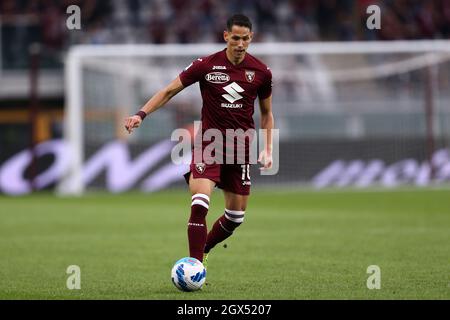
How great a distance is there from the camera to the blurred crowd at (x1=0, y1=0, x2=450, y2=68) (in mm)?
27484

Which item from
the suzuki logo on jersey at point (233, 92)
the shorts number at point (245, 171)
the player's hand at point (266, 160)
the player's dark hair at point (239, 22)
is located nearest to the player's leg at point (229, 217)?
the shorts number at point (245, 171)

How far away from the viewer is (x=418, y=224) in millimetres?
14961

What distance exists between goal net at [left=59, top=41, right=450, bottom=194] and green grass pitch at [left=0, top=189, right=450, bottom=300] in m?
2.87

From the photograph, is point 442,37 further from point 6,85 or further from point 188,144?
point 6,85

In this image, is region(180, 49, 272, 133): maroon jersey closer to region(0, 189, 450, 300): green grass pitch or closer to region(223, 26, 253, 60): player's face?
region(223, 26, 253, 60): player's face

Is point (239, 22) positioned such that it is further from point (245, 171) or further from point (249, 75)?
point (245, 171)

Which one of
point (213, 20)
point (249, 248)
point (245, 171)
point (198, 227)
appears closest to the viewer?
point (198, 227)

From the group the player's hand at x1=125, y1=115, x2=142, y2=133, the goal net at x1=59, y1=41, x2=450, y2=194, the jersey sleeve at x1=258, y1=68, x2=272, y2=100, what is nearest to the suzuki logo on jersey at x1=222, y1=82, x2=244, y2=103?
the jersey sleeve at x1=258, y1=68, x2=272, y2=100

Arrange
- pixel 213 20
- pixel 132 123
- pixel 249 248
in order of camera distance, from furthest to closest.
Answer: pixel 213 20 < pixel 249 248 < pixel 132 123

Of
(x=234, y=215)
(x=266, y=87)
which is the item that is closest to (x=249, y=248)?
(x=234, y=215)

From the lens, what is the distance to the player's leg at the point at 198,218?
840 centimetres

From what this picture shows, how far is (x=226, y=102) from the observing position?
→ 887cm

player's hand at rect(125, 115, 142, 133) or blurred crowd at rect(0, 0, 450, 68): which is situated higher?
blurred crowd at rect(0, 0, 450, 68)

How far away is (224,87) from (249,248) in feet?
12.6
